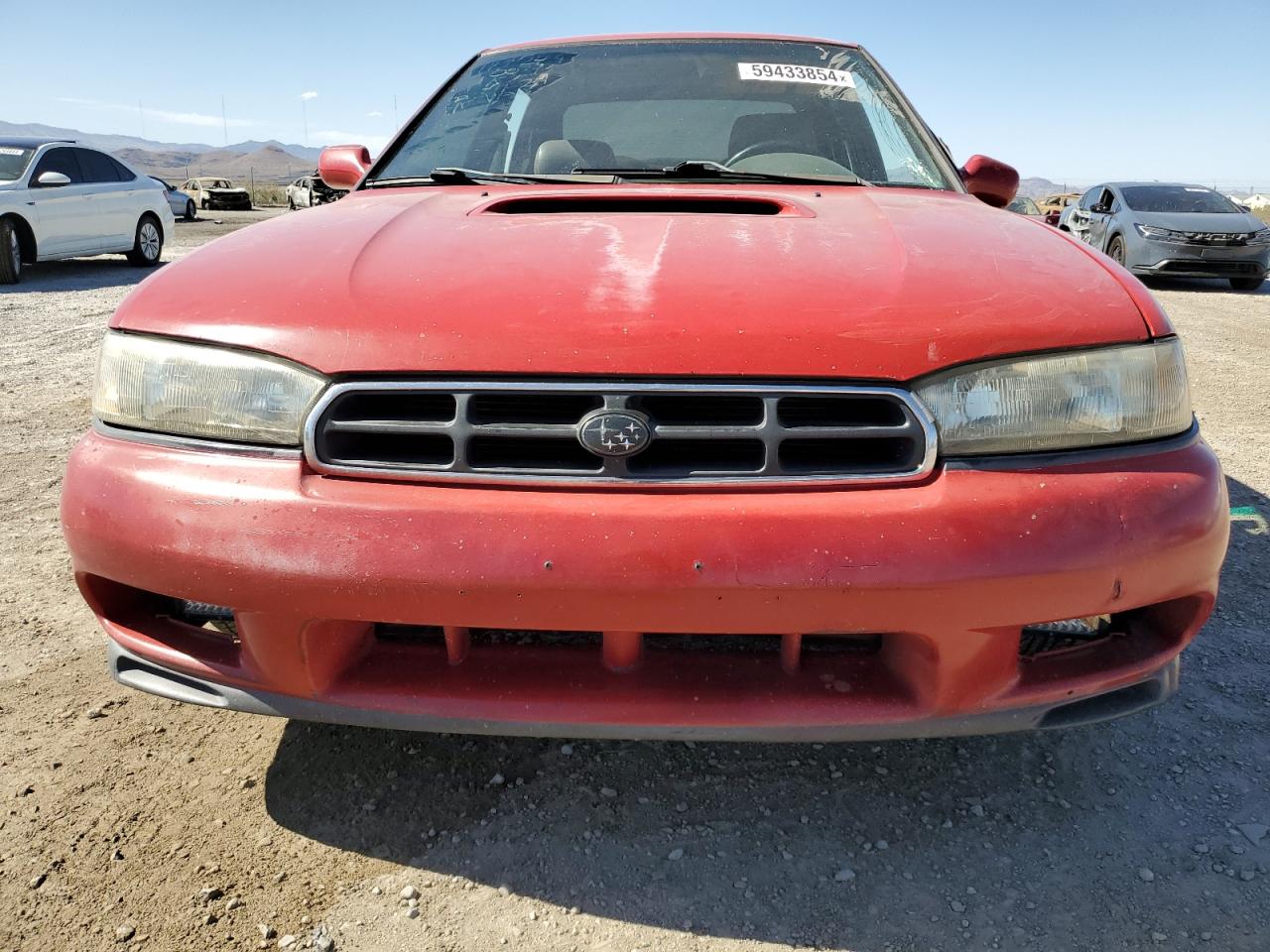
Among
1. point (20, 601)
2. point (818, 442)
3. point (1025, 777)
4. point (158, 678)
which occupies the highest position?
point (818, 442)

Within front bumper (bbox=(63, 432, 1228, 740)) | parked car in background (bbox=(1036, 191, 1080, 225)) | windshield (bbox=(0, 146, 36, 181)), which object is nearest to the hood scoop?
front bumper (bbox=(63, 432, 1228, 740))

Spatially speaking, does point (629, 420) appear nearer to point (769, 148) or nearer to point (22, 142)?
point (769, 148)

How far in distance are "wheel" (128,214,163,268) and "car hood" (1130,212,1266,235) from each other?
41.5ft

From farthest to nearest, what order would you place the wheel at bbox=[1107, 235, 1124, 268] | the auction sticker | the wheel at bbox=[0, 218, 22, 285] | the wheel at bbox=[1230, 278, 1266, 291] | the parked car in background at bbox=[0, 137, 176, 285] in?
the wheel at bbox=[1107, 235, 1124, 268] → the wheel at bbox=[1230, 278, 1266, 291] → the parked car in background at bbox=[0, 137, 176, 285] → the wheel at bbox=[0, 218, 22, 285] → the auction sticker

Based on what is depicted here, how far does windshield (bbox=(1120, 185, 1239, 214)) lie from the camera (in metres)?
11.6

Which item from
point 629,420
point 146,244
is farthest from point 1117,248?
point 146,244

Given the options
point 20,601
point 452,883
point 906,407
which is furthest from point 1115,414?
point 20,601

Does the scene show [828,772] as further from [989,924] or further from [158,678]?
[158,678]

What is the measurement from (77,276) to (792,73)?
10.9 meters

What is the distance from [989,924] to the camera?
60.7 inches

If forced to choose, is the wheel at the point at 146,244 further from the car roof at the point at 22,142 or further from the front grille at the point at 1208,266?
the front grille at the point at 1208,266

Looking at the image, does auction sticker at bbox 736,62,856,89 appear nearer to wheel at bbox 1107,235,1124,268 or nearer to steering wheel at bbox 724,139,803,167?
steering wheel at bbox 724,139,803,167

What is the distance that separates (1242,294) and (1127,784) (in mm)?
11431

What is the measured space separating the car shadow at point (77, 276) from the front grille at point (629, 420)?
28.3ft
